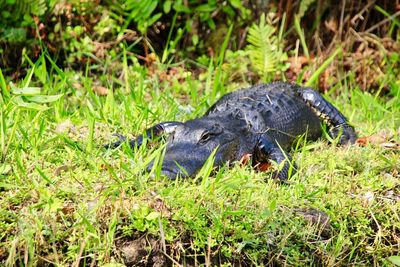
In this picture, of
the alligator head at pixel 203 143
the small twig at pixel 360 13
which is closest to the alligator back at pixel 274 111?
the alligator head at pixel 203 143

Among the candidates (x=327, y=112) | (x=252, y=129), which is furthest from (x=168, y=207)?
(x=327, y=112)

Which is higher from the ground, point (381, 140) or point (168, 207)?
point (168, 207)

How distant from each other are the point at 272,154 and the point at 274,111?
69 cm

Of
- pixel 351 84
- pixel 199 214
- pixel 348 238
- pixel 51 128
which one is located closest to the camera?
pixel 199 214

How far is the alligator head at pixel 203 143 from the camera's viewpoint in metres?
4.48

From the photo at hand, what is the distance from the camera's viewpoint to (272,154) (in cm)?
495

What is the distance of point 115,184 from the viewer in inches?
149

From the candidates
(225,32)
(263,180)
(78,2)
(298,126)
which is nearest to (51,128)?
(263,180)

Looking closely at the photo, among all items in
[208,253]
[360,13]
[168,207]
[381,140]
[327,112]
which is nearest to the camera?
[208,253]

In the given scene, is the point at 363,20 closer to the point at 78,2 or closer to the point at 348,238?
the point at 78,2

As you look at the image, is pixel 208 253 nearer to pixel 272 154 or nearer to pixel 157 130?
pixel 272 154

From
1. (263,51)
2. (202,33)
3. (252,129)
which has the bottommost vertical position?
(202,33)

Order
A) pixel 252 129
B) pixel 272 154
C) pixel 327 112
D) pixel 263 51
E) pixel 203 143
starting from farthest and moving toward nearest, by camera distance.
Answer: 1. pixel 263 51
2. pixel 327 112
3. pixel 252 129
4. pixel 272 154
5. pixel 203 143

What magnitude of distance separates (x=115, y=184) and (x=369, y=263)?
5.13 ft
